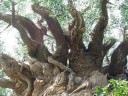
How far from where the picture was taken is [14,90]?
257 inches

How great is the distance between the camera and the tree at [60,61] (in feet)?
19.0

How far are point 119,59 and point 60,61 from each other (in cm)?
161

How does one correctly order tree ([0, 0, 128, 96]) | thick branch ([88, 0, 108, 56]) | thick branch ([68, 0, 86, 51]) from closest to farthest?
tree ([0, 0, 128, 96]), thick branch ([68, 0, 86, 51]), thick branch ([88, 0, 108, 56])

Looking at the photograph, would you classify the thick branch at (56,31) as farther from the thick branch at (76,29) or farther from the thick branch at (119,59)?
the thick branch at (119,59)

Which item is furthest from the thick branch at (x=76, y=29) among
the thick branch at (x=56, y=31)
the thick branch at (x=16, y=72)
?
the thick branch at (x=16, y=72)

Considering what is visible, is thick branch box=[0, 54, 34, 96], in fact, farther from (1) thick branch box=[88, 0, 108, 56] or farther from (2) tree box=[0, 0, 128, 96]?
(1) thick branch box=[88, 0, 108, 56]

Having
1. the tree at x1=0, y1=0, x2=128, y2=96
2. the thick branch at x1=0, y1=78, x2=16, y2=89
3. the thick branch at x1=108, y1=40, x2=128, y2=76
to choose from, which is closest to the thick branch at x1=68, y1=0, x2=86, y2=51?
the tree at x1=0, y1=0, x2=128, y2=96

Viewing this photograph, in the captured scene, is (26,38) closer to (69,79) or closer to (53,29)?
(53,29)

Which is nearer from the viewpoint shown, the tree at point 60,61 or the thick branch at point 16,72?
the tree at point 60,61

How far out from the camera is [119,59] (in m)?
6.93

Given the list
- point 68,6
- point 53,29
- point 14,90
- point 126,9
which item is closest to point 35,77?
point 14,90

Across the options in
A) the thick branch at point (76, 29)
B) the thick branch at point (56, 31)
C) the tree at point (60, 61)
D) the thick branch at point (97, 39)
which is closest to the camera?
the tree at point (60, 61)

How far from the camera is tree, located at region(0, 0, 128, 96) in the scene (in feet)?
19.0

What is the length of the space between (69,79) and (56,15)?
147 centimetres
